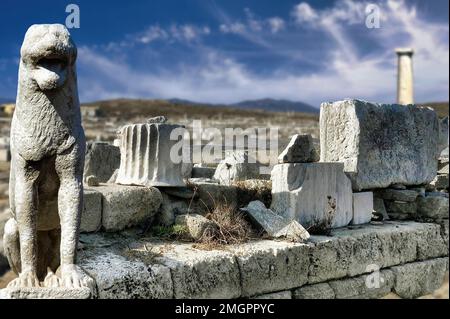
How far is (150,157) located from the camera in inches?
251

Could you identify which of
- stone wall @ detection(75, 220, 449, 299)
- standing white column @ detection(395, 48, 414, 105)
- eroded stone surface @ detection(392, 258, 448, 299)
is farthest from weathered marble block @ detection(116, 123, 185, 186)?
standing white column @ detection(395, 48, 414, 105)

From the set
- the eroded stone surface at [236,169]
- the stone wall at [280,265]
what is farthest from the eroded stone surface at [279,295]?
the eroded stone surface at [236,169]

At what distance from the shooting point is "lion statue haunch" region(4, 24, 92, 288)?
3930 millimetres

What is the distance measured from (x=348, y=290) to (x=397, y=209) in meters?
2.10

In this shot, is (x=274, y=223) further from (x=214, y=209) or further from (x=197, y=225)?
(x=197, y=225)

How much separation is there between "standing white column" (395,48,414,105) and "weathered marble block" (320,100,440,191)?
2303cm

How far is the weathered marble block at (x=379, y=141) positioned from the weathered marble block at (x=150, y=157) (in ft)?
7.29

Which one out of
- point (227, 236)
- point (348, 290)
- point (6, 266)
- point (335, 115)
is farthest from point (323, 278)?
point (6, 266)

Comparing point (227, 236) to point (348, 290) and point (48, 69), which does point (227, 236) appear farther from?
point (48, 69)

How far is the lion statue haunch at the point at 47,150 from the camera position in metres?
3.93

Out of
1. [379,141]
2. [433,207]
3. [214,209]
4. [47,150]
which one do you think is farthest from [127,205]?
[433,207]

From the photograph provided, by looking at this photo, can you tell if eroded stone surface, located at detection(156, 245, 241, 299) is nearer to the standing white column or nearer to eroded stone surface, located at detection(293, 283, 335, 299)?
eroded stone surface, located at detection(293, 283, 335, 299)

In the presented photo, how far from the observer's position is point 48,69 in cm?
394
